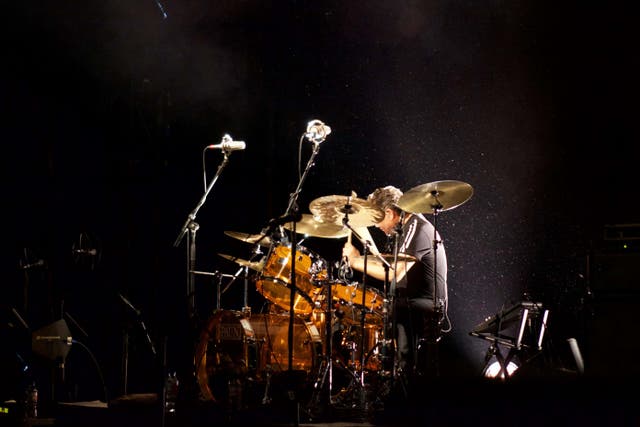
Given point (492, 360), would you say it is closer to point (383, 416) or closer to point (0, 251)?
point (383, 416)

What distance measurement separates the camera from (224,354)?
5.79 meters

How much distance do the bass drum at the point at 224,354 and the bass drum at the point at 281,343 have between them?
0.25 feet

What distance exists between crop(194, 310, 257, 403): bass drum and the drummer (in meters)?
0.99

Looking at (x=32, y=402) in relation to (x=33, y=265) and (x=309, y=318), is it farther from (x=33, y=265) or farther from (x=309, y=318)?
(x=309, y=318)

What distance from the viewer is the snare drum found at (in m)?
5.74

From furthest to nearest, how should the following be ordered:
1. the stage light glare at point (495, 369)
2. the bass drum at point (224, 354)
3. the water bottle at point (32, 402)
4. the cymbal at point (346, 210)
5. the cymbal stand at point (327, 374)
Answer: the stage light glare at point (495, 369) → the bass drum at point (224, 354) → the cymbal at point (346, 210) → the water bottle at point (32, 402) → the cymbal stand at point (327, 374)

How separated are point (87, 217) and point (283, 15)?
2683mm

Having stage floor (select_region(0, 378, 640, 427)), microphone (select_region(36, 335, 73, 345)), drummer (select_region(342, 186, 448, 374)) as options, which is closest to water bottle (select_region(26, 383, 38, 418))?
stage floor (select_region(0, 378, 640, 427))

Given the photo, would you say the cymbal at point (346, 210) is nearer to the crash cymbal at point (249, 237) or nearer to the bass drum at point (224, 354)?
the crash cymbal at point (249, 237)

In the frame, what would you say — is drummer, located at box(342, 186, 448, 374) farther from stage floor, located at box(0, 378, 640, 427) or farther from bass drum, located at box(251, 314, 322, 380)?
stage floor, located at box(0, 378, 640, 427)

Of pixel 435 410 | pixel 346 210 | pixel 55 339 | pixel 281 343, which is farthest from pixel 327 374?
pixel 55 339

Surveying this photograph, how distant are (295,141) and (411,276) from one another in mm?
2092

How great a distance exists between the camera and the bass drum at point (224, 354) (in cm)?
560

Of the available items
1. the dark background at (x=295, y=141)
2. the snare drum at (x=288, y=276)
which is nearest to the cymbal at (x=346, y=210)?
the dark background at (x=295, y=141)
